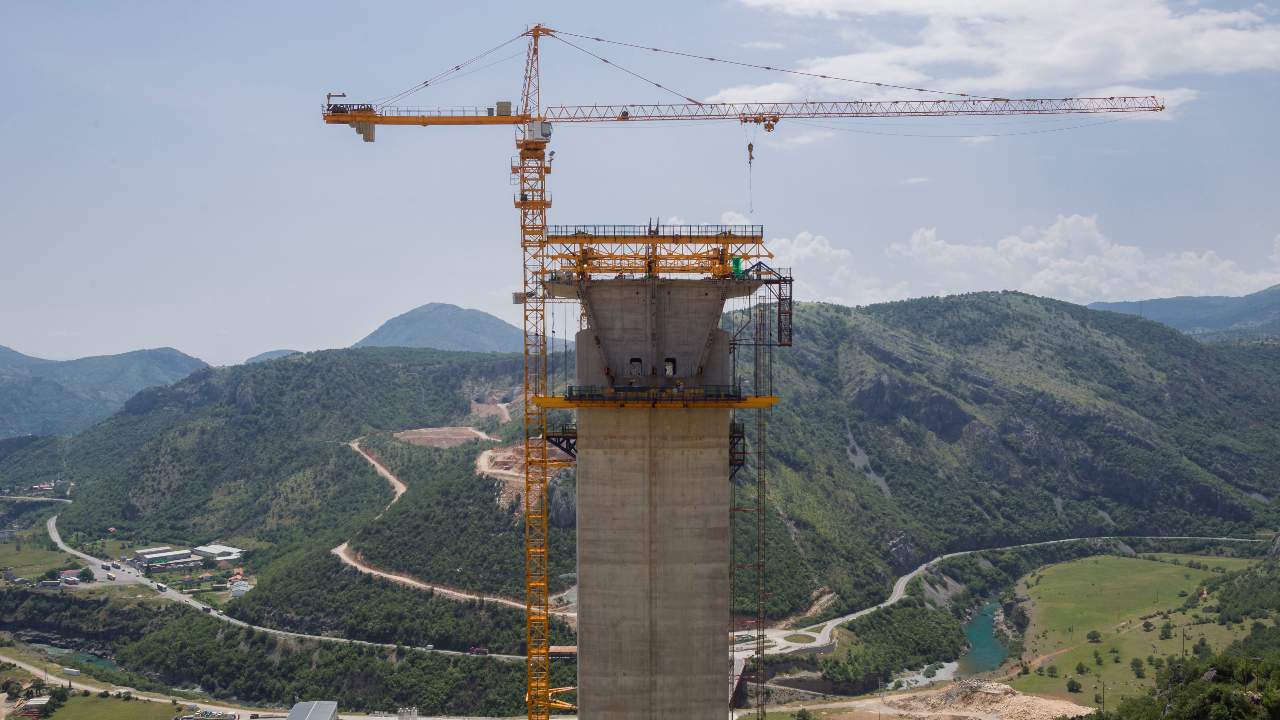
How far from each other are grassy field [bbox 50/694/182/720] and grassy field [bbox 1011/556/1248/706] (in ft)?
270

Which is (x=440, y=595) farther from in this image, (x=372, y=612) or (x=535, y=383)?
(x=535, y=383)

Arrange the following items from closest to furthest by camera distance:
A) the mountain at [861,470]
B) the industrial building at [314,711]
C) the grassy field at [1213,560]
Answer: the industrial building at [314,711], the mountain at [861,470], the grassy field at [1213,560]

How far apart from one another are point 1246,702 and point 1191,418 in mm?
172157

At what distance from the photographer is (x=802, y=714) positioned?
8312 cm

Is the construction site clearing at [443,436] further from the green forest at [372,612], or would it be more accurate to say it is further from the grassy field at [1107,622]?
the grassy field at [1107,622]

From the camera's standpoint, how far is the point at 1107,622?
376 feet

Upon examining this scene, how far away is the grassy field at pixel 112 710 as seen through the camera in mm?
88062

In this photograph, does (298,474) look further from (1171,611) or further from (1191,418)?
(1191,418)

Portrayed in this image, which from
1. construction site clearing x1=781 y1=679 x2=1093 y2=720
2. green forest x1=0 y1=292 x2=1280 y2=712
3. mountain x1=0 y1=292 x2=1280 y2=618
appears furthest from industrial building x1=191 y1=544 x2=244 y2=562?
construction site clearing x1=781 y1=679 x2=1093 y2=720

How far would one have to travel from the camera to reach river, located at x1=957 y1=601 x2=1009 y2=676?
106250mm

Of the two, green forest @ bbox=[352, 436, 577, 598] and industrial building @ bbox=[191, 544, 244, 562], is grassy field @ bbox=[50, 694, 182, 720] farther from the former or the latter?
industrial building @ bbox=[191, 544, 244, 562]

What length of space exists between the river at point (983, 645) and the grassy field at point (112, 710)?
81460 millimetres

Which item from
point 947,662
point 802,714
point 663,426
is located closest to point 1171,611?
point 947,662

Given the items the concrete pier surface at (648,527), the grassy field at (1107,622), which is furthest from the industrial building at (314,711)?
the grassy field at (1107,622)
